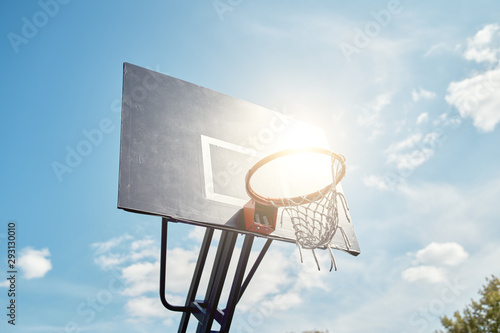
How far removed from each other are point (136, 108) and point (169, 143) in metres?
0.40

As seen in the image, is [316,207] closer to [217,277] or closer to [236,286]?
[236,286]

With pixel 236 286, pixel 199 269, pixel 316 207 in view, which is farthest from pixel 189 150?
pixel 199 269

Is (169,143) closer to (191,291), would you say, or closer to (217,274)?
(217,274)

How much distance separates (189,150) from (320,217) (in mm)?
1221

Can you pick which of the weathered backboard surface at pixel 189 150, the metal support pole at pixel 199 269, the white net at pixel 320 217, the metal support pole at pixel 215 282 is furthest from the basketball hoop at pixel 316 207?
the metal support pole at pixel 199 269

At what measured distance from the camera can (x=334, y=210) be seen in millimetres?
2787

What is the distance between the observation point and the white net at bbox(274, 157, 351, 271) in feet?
8.96

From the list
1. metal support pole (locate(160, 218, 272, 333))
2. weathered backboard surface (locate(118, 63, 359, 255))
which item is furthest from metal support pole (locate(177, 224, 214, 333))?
weathered backboard surface (locate(118, 63, 359, 255))

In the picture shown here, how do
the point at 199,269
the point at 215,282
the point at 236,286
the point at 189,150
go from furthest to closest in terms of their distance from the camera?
1. the point at 199,269
2. the point at 215,282
3. the point at 236,286
4. the point at 189,150

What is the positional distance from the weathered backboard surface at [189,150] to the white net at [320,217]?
0.11 m

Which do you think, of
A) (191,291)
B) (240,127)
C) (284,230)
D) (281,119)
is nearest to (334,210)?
(284,230)

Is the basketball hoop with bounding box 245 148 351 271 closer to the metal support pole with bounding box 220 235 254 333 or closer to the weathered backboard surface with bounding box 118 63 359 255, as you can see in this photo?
the weathered backboard surface with bounding box 118 63 359 255

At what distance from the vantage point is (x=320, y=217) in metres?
2.94

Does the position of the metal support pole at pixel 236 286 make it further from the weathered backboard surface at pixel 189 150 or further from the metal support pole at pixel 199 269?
the metal support pole at pixel 199 269
